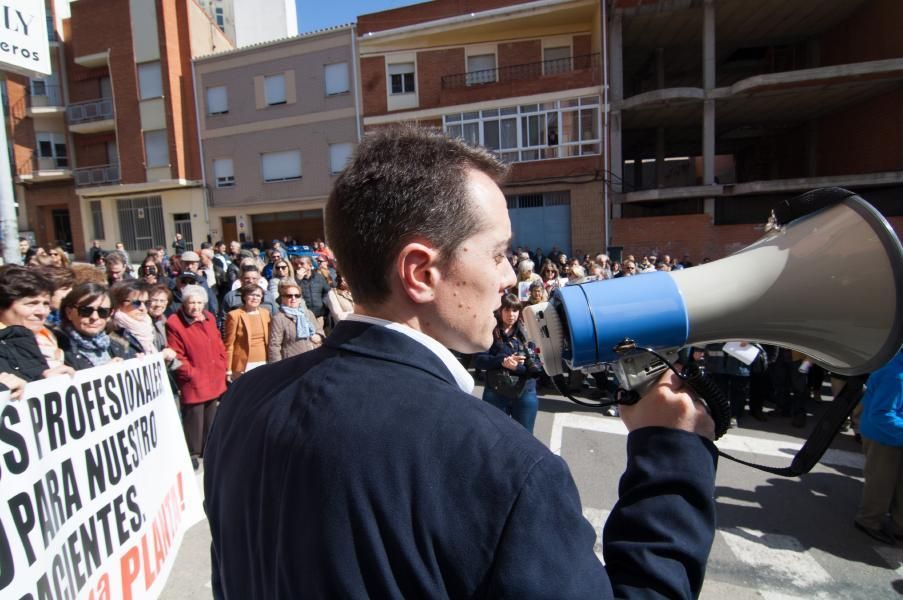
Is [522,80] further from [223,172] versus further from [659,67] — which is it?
[223,172]

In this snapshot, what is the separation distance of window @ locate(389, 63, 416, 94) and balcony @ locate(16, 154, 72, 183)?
1677 centimetres

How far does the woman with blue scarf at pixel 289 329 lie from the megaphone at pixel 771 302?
14.2ft

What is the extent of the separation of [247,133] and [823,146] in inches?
945

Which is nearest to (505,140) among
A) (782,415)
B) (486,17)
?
(486,17)

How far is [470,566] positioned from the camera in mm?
715

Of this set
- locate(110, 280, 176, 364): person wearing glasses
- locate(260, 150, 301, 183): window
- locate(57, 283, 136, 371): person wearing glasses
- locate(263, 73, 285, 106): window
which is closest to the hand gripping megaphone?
locate(57, 283, 136, 371): person wearing glasses

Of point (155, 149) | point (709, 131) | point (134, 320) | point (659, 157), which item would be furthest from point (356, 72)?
point (134, 320)

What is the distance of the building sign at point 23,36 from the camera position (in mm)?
4305

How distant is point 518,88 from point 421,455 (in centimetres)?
1930

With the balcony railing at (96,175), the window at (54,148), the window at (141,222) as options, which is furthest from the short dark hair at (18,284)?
the window at (54,148)

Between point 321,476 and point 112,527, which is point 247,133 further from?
point 321,476

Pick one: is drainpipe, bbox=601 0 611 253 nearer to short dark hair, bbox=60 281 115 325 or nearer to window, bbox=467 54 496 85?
window, bbox=467 54 496 85

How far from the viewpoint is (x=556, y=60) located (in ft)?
62.2

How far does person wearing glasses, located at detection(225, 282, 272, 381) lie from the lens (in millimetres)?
5145
